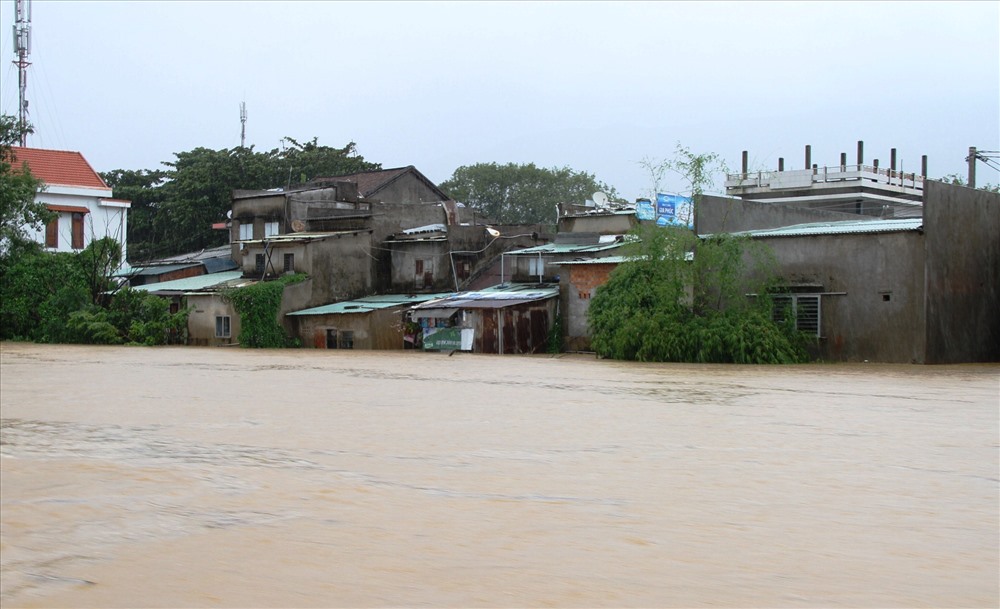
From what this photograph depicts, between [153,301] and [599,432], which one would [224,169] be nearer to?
[153,301]

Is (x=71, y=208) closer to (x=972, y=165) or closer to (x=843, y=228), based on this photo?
(x=843, y=228)

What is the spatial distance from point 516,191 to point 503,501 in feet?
171

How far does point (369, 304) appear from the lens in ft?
112

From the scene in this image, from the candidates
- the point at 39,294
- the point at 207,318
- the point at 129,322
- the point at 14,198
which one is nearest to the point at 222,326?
the point at 207,318

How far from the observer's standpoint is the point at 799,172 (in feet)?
159

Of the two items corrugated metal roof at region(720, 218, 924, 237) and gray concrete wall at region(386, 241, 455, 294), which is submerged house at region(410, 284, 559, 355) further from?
corrugated metal roof at region(720, 218, 924, 237)

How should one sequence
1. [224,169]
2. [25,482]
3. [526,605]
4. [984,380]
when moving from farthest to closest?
1. [224,169]
2. [984,380]
3. [25,482]
4. [526,605]

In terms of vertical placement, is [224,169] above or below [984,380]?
above

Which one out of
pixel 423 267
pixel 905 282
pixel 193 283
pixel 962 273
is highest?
pixel 423 267

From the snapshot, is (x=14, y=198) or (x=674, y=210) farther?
(x=14, y=198)

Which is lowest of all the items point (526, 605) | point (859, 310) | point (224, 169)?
point (526, 605)

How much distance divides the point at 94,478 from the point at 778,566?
5.89m

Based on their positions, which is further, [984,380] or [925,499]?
[984,380]

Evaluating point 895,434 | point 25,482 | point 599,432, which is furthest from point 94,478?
point 895,434
